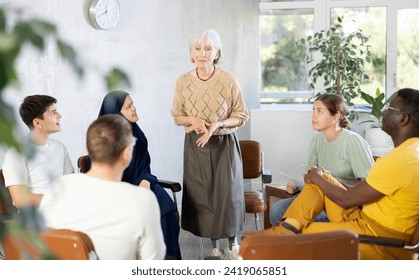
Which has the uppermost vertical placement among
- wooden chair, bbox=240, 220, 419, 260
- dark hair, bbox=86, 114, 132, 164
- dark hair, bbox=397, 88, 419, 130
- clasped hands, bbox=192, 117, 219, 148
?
dark hair, bbox=397, 88, 419, 130

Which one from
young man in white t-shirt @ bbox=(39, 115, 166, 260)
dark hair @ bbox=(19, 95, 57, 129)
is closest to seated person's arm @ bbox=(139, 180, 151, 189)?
dark hair @ bbox=(19, 95, 57, 129)

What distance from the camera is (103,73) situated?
0.49 m

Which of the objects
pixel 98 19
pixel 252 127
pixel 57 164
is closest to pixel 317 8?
pixel 252 127

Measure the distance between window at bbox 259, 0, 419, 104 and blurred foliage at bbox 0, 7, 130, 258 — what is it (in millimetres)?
6309

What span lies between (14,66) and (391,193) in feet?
7.51

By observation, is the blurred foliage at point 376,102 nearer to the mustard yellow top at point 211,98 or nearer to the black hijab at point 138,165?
the mustard yellow top at point 211,98

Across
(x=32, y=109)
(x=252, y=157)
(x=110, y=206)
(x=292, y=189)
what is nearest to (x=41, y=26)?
(x=110, y=206)

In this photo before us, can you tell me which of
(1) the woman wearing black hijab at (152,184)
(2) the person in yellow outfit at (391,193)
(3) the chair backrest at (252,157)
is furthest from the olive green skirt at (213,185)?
(2) the person in yellow outfit at (391,193)

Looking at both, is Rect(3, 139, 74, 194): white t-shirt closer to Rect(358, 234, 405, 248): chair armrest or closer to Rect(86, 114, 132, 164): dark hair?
Rect(86, 114, 132, 164): dark hair

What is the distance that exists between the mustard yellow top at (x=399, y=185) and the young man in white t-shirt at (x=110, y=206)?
106 cm

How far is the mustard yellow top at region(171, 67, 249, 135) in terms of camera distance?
3.73 meters

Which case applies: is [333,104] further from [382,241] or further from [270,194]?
[382,241]

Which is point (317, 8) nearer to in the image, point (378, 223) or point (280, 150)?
point (280, 150)
